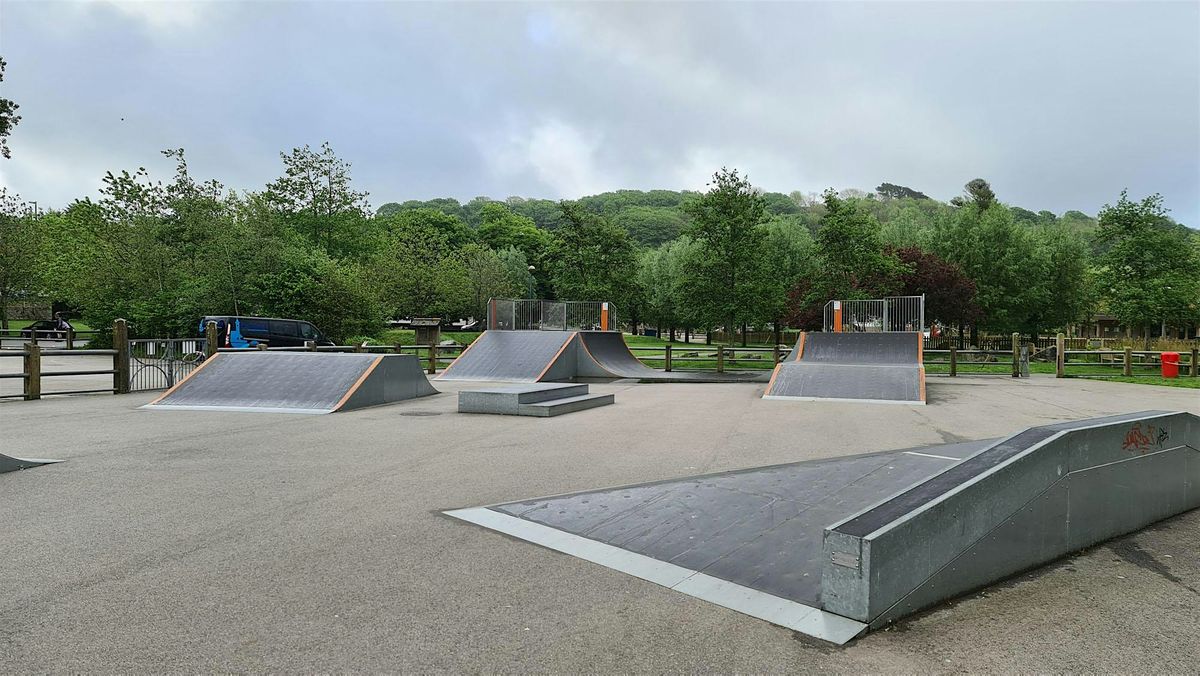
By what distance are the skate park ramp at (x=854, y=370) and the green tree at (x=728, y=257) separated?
6010mm

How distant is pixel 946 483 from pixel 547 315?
23341mm

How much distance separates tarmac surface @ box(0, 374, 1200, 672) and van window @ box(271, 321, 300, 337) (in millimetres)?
16330

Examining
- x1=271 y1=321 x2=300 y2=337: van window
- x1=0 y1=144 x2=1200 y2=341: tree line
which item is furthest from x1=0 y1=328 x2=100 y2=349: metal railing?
x1=271 y1=321 x2=300 y2=337: van window

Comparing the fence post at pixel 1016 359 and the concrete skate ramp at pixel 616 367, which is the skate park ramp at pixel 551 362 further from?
the fence post at pixel 1016 359

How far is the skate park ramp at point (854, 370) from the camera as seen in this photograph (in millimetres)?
14289

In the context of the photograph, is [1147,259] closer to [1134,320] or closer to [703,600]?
[1134,320]

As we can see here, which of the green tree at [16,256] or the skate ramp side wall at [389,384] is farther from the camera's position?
the green tree at [16,256]

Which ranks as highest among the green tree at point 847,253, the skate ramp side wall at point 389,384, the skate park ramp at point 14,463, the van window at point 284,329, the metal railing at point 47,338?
the green tree at point 847,253

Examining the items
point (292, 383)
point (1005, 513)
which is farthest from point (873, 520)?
point (292, 383)

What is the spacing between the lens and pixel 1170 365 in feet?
70.0

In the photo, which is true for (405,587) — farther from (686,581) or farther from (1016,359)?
(1016,359)

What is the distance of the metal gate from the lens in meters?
15.4

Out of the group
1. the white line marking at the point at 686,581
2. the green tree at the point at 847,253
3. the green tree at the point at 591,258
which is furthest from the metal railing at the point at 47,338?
the white line marking at the point at 686,581

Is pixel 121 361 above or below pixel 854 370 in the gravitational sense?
above
